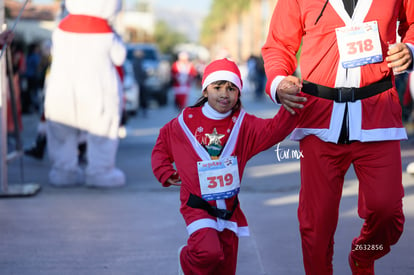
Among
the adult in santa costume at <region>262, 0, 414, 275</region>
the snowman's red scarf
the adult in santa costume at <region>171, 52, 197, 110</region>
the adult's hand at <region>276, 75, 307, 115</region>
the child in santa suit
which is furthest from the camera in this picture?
the adult in santa costume at <region>171, 52, 197, 110</region>

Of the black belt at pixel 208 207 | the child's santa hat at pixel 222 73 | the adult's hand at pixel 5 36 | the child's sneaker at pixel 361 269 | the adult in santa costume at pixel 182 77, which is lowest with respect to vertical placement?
the adult in santa costume at pixel 182 77

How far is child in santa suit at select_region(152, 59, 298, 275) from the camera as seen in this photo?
12.6 feet

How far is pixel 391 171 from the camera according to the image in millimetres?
3592

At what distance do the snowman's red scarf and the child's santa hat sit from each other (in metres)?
3.76

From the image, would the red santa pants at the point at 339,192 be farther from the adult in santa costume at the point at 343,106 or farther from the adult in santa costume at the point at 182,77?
the adult in santa costume at the point at 182,77

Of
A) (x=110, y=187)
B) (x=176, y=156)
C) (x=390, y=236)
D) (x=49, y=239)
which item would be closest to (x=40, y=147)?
(x=110, y=187)

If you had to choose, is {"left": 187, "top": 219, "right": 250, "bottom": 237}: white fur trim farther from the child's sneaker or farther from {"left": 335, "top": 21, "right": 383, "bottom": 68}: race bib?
{"left": 335, "top": 21, "right": 383, "bottom": 68}: race bib

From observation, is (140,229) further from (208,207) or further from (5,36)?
(208,207)

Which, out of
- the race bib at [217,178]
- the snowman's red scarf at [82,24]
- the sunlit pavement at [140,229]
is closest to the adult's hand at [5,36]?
the snowman's red scarf at [82,24]

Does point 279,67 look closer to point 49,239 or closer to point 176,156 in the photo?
point 176,156

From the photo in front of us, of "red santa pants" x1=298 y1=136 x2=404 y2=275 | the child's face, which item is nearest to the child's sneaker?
"red santa pants" x1=298 y1=136 x2=404 y2=275

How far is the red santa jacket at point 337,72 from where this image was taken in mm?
3582

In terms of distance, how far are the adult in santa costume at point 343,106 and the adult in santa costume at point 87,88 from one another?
419cm

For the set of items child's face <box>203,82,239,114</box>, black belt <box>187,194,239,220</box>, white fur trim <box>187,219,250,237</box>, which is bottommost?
white fur trim <box>187,219,250,237</box>
